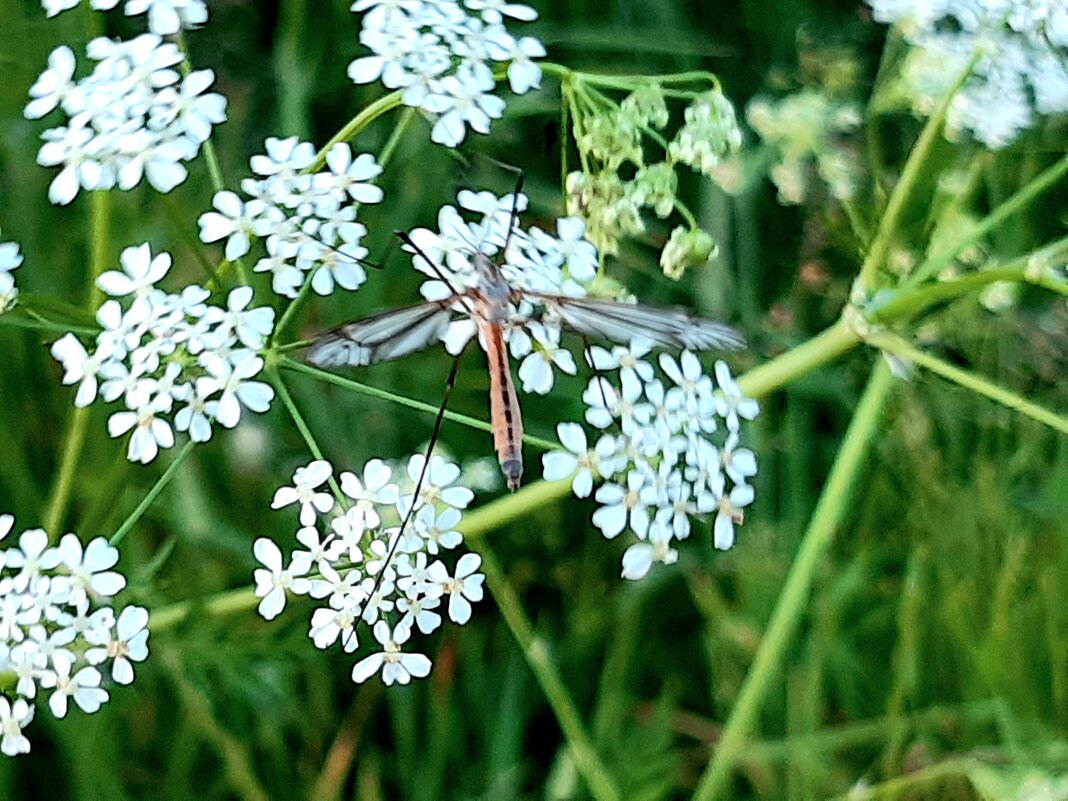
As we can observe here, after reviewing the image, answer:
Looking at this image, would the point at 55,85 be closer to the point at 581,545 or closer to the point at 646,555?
the point at 646,555

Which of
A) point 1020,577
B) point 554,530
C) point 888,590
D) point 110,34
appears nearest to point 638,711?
point 554,530

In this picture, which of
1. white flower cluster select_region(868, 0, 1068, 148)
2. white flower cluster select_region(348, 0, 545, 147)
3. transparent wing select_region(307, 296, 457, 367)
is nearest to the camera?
transparent wing select_region(307, 296, 457, 367)

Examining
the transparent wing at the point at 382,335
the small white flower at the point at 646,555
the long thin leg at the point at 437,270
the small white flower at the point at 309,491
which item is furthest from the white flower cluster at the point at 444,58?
Result: the small white flower at the point at 646,555

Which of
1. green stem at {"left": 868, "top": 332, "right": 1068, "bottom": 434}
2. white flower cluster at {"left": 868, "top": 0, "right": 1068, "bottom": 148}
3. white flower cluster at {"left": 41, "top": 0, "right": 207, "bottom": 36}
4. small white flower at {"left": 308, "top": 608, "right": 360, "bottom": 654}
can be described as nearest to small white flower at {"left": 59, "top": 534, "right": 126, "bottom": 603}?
small white flower at {"left": 308, "top": 608, "right": 360, "bottom": 654}

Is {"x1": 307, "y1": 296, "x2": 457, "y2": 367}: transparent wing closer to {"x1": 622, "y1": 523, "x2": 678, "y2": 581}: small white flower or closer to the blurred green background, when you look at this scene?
{"x1": 622, "y1": 523, "x2": 678, "y2": 581}: small white flower

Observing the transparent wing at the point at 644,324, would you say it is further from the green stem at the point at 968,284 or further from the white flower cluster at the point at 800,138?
the white flower cluster at the point at 800,138
